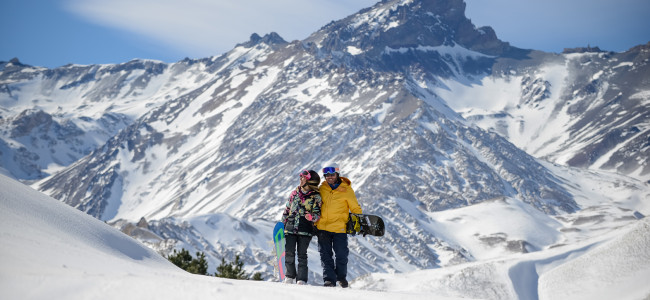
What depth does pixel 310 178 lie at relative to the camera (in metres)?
16.5

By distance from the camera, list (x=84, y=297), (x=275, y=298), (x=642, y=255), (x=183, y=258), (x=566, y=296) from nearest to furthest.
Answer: (x=84, y=297)
(x=275, y=298)
(x=642, y=255)
(x=566, y=296)
(x=183, y=258)

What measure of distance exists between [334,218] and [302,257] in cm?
151

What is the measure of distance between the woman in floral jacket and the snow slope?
139 inches

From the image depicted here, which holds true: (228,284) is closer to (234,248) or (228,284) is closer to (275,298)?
(275,298)

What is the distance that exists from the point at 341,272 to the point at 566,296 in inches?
876

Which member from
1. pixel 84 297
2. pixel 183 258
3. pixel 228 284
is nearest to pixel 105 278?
pixel 84 297

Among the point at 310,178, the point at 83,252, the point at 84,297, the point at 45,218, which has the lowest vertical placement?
the point at 84,297

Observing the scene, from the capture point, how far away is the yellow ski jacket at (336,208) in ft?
54.0

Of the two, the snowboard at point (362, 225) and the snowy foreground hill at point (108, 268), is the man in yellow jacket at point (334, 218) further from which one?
the snowy foreground hill at point (108, 268)

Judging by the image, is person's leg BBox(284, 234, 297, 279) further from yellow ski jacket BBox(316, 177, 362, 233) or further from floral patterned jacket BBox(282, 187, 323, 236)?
yellow ski jacket BBox(316, 177, 362, 233)

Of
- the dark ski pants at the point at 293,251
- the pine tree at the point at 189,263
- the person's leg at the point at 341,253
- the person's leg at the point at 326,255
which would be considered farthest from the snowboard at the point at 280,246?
the pine tree at the point at 189,263

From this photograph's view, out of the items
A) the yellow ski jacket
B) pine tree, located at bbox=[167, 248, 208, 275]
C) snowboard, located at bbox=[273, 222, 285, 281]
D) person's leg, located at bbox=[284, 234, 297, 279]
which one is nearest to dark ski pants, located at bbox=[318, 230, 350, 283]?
the yellow ski jacket

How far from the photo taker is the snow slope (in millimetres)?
10125

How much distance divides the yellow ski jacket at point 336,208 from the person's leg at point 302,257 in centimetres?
62
